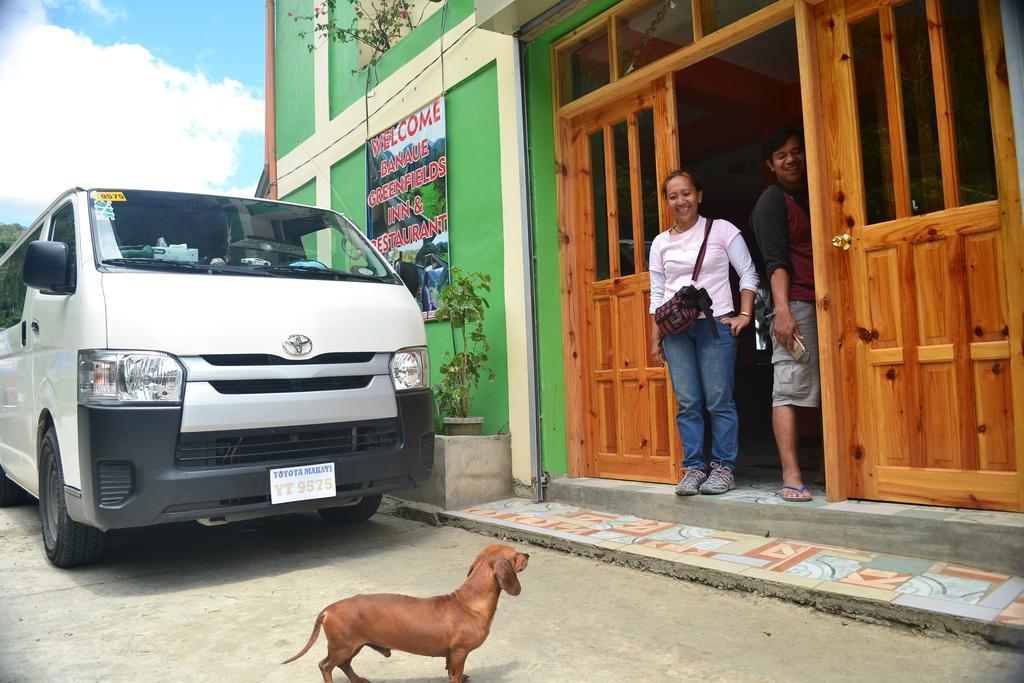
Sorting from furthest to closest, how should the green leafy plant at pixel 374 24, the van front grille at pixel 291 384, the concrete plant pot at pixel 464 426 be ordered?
the green leafy plant at pixel 374 24 < the concrete plant pot at pixel 464 426 < the van front grille at pixel 291 384

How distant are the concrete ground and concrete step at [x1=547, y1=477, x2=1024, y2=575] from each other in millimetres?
610

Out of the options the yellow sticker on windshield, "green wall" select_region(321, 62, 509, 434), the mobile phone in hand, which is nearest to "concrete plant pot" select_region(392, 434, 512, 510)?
"green wall" select_region(321, 62, 509, 434)

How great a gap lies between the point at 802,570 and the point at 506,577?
1.58 metres

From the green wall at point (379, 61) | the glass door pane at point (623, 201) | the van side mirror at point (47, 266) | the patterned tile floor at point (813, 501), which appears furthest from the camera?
the green wall at point (379, 61)

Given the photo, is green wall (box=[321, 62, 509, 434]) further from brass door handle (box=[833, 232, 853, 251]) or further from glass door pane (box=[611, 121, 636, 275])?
brass door handle (box=[833, 232, 853, 251])

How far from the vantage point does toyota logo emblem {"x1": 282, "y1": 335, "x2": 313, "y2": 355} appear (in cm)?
381

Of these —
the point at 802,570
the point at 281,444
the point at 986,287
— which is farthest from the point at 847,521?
the point at 281,444

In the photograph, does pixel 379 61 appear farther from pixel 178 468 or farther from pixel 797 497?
pixel 797 497

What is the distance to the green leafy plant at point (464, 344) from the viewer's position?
5.57 m

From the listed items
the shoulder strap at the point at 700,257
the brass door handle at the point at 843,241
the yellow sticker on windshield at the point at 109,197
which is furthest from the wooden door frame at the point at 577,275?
the yellow sticker on windshield at the point at 109,197

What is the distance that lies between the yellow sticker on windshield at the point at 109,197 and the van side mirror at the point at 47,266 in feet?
1.37

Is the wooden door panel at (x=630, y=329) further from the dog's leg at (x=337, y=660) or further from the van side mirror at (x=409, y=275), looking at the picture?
the dog's leg at (x=337, y=660)

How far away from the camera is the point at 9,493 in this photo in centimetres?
627

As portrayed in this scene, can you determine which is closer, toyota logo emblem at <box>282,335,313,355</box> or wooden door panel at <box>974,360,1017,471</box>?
wooden door panel at <box>974,360,1017,471</box>
